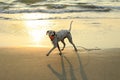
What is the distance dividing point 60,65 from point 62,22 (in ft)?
22.0

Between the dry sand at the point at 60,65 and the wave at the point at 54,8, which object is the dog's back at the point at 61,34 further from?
the wave at the point at 54,8

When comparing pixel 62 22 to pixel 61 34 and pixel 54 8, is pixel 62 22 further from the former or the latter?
pixel 61 34

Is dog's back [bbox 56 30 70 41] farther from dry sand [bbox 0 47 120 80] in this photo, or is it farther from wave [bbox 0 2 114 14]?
wave [bbox 0 2 114 14]

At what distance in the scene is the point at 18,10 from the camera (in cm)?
1825

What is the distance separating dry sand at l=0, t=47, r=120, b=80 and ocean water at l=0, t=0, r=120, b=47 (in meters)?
1.67

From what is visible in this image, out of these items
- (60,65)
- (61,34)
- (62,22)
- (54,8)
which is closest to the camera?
(60,65)

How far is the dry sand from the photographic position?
22.1ft

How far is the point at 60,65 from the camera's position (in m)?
7.33

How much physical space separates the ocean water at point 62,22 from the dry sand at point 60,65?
167 cm

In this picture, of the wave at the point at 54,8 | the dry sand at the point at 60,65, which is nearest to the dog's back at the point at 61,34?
the dry sand at the point at 60,65

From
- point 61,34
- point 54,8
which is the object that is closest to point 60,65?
point 61,34

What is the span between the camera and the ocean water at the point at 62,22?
10664 mm

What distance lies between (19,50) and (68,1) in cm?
1338

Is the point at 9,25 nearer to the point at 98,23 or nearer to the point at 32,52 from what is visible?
the point at 98,23
